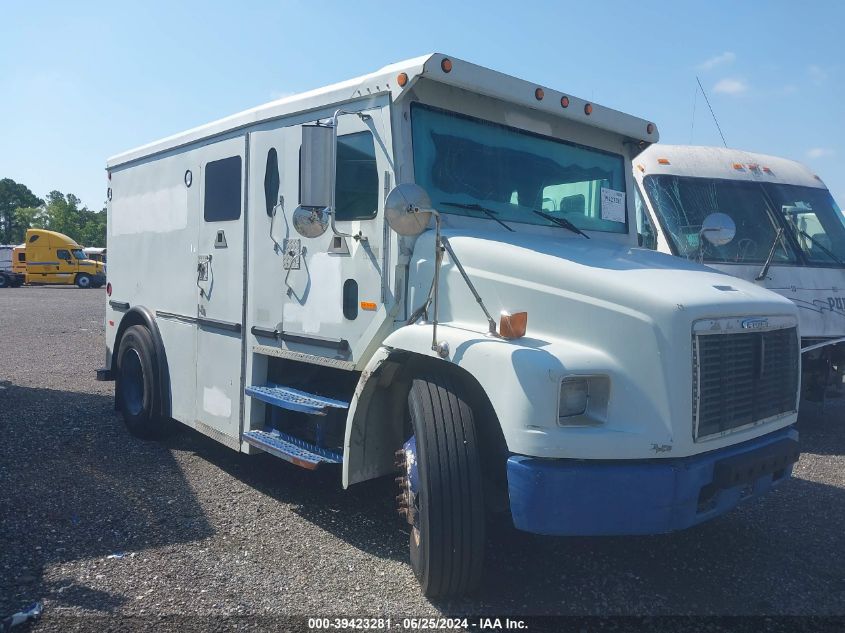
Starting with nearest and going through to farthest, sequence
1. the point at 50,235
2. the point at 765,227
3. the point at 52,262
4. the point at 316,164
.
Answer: the point at 316,164 → the point at 765,227 → the point at 50,235 → the point at 52,262

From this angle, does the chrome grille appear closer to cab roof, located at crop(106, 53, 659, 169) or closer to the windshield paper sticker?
the windshield paper sticker

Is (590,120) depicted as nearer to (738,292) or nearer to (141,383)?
(738,292)

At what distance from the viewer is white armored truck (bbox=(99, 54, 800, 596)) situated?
3.21 meters

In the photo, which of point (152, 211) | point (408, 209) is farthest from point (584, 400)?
point (152, 211)

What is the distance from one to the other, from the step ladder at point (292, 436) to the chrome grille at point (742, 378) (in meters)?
2.06

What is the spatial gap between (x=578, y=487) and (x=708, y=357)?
0.88 meters

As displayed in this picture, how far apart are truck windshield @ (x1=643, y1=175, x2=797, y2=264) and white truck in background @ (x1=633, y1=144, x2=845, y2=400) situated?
0.01 meters

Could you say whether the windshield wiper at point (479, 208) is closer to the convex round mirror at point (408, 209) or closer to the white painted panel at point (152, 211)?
the convex round mirror at point (408, 209)

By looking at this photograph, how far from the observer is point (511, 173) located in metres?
4.55

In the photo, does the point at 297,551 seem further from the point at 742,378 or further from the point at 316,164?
the point at 742,378

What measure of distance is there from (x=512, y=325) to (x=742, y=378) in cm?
122

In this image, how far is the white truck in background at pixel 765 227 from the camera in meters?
7.26

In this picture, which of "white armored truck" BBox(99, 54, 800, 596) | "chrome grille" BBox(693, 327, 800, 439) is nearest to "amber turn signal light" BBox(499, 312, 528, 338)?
"white armored truck" BBox(99, 54, 800, 596)

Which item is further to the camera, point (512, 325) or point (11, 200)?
point (11, 200)
